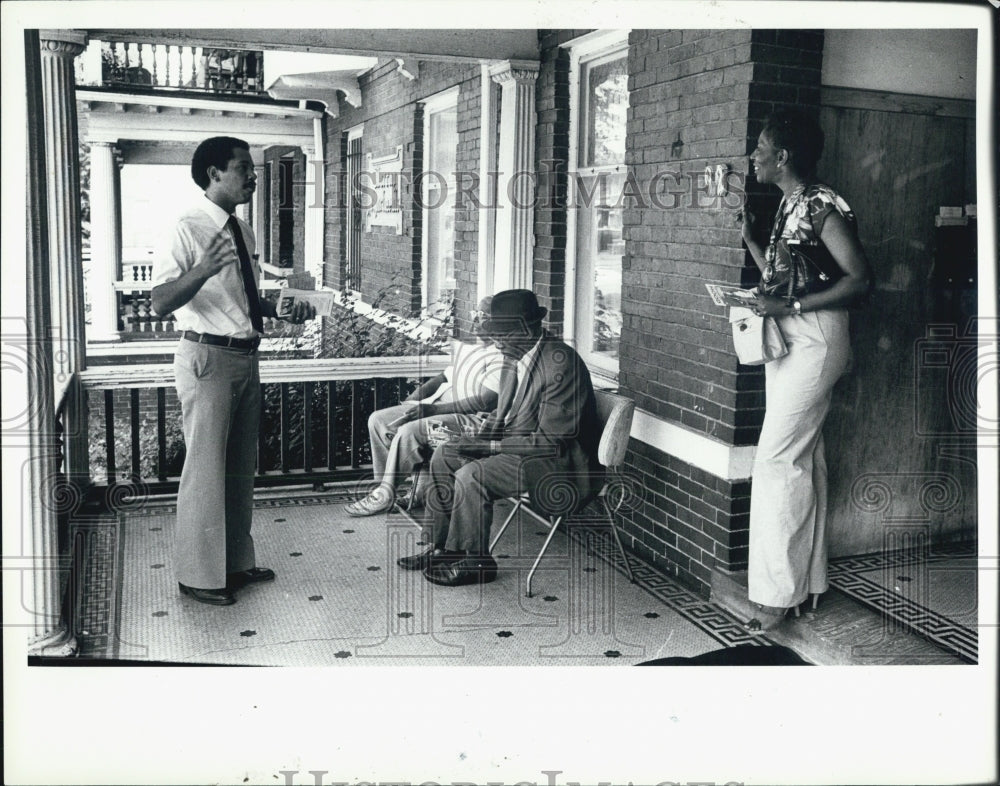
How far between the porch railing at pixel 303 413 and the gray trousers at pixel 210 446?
4.75 ft

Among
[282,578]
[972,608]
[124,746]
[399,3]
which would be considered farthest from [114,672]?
[972,608]

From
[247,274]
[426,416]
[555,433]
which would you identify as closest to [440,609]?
[555,433]

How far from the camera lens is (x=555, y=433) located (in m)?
5.00

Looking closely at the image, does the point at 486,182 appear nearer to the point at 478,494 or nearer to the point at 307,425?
the point at 307,425

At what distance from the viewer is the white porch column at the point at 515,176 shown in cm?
631

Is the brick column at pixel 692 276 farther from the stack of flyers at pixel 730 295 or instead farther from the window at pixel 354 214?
the window at pixel 354 214

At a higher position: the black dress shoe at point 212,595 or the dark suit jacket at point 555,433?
the dark suit jacket at point 555,433

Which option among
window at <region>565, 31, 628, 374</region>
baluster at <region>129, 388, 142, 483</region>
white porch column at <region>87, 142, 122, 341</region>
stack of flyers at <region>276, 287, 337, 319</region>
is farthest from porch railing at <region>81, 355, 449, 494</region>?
white porch column at <region>87, 142, 122, 341</region>

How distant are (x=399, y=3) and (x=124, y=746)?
2950mm

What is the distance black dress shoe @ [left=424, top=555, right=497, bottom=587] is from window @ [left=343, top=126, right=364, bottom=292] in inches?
178

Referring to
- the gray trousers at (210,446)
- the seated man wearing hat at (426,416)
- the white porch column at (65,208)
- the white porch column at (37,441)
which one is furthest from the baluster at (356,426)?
the white porch column at (37,441)

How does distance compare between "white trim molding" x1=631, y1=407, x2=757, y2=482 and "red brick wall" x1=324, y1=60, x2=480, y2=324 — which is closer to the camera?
"white trim molding" x1=631, y1=407, x2=757, y2=482

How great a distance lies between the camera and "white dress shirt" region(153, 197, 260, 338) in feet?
15.0

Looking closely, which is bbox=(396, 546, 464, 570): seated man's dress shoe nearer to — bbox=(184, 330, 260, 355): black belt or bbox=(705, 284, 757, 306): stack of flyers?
bbox=(184, 330, 260, 355): black belt
